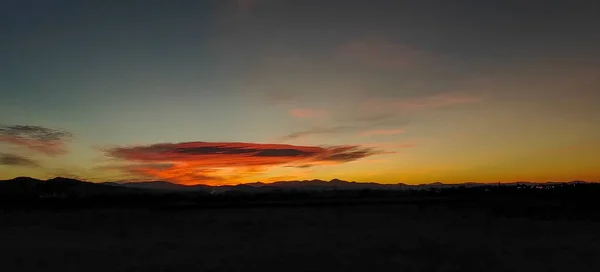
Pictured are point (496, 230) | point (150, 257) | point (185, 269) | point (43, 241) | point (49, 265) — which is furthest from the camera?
point (496, 230)

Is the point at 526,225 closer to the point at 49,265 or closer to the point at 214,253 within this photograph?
the point at 214,253

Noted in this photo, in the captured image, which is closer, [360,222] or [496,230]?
[496,230]

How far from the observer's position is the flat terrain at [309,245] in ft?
60.6

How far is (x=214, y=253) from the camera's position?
21.3 meters

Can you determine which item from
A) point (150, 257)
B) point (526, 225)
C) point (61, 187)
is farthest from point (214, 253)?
point (61, 187)

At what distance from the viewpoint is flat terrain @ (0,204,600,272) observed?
1848cm

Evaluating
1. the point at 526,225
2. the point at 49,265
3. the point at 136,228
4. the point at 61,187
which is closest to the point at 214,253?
the point at 49,265

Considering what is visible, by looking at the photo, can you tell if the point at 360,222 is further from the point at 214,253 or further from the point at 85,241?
the point at 85,241

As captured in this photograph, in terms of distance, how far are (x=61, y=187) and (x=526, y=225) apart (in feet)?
660

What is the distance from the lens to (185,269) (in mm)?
17797

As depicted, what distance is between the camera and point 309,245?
22.8m

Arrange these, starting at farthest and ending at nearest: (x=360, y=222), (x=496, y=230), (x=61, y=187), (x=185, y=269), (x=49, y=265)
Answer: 1. (x=61, y=187)
2. (x=360, y=222)
3. (x=496, y=230)
4. (x=49, y=265)
5. (x=185, y=269)

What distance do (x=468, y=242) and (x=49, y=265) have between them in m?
17.5

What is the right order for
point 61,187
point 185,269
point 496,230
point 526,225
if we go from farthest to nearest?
point 61,187
point 526,225
point 496,230
point 185,269
